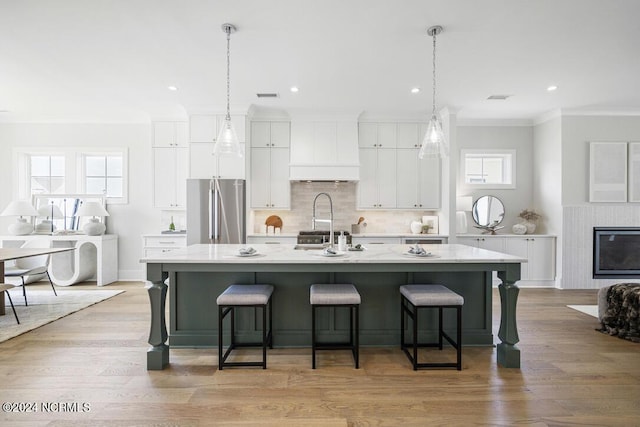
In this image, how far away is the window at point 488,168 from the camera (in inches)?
234

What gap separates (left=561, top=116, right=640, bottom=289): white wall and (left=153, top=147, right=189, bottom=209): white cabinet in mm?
6136

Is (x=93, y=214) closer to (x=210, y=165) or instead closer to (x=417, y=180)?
(x=210, y=165)

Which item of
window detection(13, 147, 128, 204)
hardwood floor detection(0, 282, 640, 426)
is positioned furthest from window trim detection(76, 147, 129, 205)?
hardwood floor detection(0, 282, 640, 426)

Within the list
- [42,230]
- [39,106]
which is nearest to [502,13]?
[39,106]

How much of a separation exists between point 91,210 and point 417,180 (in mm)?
5316

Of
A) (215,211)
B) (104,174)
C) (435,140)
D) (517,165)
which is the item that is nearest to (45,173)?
(104,174)

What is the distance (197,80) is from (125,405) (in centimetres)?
351

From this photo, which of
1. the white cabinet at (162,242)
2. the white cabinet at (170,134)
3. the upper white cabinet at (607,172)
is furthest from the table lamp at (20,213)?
the upper white cabinet at (607,172)

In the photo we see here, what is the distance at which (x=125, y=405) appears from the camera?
83.8 inches

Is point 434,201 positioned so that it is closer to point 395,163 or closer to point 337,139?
point 395,163

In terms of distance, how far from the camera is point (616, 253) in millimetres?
5355

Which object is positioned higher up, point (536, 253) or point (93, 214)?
point (93, 214)

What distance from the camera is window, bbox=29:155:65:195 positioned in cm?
600

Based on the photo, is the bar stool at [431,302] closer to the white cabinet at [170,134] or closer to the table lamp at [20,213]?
the white cabinet at [170,134]
